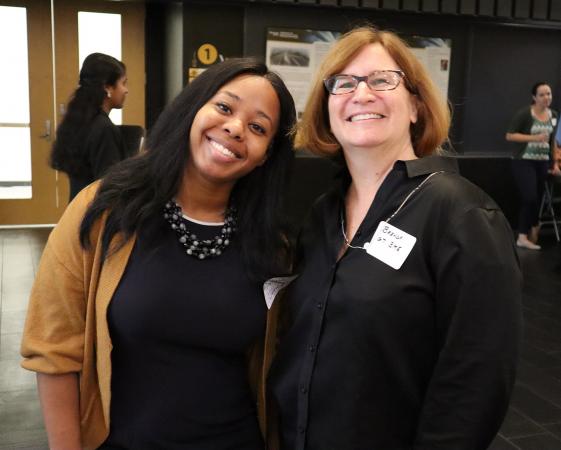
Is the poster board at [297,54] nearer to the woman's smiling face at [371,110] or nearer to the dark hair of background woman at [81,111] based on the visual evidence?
the dark hair of background woman at [81,111]

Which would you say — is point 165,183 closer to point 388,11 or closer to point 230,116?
point 230,116


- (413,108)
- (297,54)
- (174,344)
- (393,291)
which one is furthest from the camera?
(297,54)

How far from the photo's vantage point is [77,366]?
1.46 metres

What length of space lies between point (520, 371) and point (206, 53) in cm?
420

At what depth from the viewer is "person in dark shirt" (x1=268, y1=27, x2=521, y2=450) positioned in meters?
1.28

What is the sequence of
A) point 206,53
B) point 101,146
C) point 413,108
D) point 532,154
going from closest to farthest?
1. point 413,108
2. point 101,146
3. point 206,53
4. point 532,154

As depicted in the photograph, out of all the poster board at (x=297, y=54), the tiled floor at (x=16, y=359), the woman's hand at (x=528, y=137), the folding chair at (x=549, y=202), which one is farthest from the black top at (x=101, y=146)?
the folding chair at (x=549, y=202)

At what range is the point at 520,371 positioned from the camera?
385 centimetres

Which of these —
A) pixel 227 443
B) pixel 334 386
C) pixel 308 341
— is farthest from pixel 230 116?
pixel 227 443

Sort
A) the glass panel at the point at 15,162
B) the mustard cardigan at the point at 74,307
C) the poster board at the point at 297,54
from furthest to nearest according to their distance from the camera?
1. the glass panel at the point at 15,162
2. the poster board at the point at 297,54
3. the mustard cardigan at the point at 74,307

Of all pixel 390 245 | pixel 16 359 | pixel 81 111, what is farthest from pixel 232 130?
pixel 16 359

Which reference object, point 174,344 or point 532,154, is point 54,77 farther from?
point 174,344

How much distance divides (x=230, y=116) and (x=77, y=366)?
2.24 ft

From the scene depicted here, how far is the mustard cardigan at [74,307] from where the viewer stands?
143 centimetres
